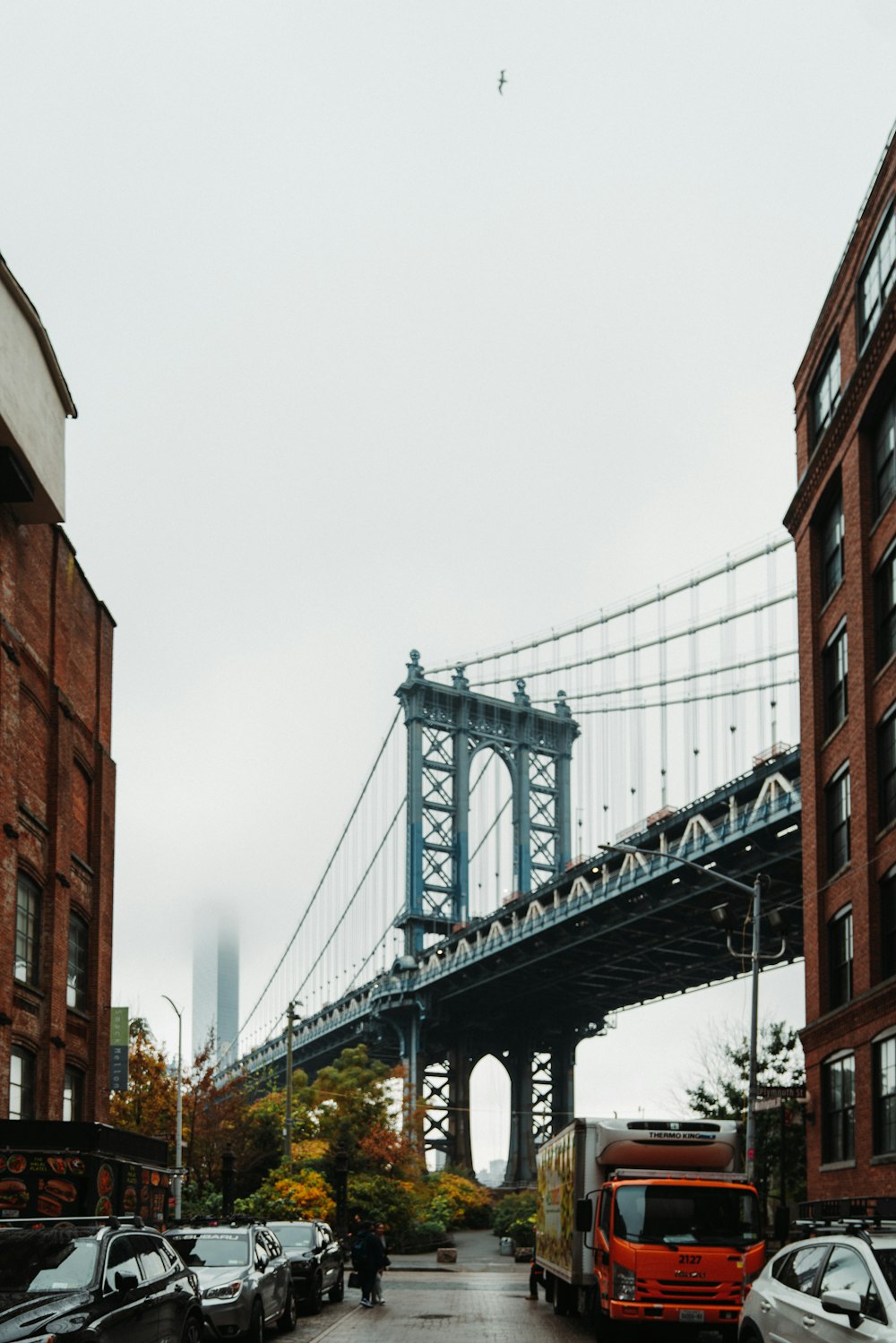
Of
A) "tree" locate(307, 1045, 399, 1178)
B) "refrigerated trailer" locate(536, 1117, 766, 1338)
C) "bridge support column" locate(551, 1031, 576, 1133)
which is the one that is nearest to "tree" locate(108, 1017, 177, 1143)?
"tree" locate(307, 1045, 399, 1178)

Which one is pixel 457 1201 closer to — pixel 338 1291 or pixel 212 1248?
pixel 338 1291

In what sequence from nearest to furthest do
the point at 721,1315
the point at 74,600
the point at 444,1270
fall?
the point at 721,1315, the point at 74,600, the point at 444,1270

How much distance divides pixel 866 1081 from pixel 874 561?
9.94 meters

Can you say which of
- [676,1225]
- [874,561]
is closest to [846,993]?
[874,561]

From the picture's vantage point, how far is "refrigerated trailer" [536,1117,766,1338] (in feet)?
64.2

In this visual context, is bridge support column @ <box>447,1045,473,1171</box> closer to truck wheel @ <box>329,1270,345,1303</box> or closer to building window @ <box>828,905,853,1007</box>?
building window @ <box>828,905,853,1007</box>

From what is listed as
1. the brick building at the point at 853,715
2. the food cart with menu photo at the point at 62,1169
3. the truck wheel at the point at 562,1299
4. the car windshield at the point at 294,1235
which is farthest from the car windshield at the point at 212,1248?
the brick building at the point at 853,715

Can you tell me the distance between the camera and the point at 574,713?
336 ft

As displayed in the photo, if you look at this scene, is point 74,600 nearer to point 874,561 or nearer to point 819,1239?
point 874,561

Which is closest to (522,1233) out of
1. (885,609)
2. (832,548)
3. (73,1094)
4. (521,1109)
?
(73,1094)

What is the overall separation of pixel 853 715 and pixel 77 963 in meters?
17.3

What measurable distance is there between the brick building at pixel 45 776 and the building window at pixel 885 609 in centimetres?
1629

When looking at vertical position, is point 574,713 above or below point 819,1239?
above

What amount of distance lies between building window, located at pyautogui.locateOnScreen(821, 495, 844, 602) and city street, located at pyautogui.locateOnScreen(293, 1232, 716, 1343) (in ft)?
54.1
